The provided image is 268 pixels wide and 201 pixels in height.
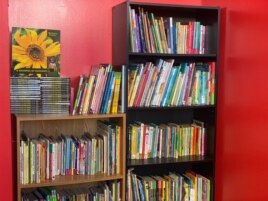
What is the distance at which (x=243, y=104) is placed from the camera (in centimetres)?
242

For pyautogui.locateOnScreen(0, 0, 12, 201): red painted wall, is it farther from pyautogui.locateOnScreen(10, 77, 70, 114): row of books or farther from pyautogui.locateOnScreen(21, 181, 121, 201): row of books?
pyautogui.locateOnScreen(21, 181, 121, 201): row of books

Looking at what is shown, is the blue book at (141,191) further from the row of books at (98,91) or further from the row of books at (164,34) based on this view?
the row of books at (164,34)

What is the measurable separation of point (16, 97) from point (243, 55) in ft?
4.55

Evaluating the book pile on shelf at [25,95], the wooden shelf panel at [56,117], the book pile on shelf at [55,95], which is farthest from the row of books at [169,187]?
the book pile on shelf at [25,95]

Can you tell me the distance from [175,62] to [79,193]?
1101 mm

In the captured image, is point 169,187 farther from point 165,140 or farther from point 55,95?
point 55,95

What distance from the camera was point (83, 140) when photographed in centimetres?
248

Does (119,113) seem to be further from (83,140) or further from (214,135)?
(214,135)

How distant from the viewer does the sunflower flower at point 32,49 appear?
7.84ft

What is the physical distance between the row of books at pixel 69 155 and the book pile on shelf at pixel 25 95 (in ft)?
0.62

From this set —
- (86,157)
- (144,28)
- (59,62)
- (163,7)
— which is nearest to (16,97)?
(59,62)

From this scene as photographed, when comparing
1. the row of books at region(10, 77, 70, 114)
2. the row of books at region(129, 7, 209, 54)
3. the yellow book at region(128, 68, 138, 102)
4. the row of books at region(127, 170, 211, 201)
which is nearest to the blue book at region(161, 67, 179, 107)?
the row of books at region(129, 7, 209, 54)

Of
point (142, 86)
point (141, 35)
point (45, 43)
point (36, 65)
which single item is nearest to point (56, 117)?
point (36, 65)

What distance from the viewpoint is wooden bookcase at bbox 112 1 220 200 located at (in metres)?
2.48
